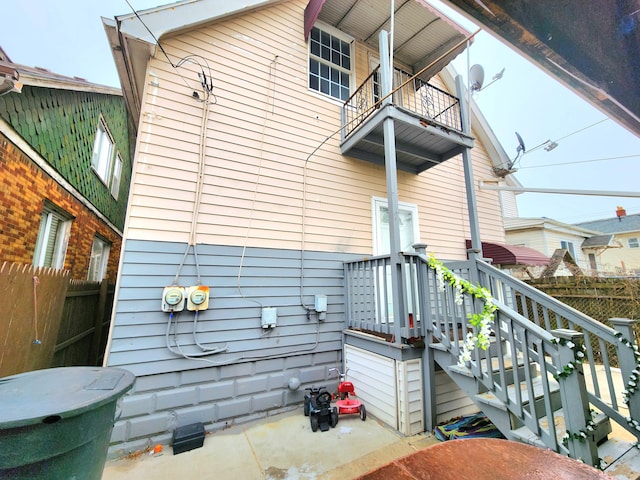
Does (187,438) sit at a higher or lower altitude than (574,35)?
lower

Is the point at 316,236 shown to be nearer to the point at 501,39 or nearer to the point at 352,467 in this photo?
the point at 352,467

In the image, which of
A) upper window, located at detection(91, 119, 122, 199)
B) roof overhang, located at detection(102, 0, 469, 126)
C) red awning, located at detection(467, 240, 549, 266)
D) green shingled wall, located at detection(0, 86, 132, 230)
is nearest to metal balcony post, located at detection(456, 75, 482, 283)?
roof overhang, located at detection(102, 0, 469, 126)

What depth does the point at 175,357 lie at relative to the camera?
3.25 meters

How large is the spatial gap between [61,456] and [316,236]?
3500mm

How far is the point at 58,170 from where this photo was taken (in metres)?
4.59

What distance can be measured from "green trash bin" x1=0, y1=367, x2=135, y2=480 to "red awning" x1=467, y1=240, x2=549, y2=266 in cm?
639

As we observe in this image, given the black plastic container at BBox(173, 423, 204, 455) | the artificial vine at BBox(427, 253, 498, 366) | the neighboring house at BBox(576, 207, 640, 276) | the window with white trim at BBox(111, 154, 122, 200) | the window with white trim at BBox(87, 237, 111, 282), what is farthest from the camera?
the neighboring house at BBox(576, 207, 640, 276)

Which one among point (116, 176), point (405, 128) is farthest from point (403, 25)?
point (116, 176)

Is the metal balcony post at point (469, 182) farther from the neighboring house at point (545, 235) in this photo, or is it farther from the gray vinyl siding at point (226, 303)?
the neighboring house at point (545, 235)

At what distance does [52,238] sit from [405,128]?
636 centimetres

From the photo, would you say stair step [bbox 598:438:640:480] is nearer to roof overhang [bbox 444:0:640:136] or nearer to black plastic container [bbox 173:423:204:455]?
roof overhang [bbox 444:0:640:136]

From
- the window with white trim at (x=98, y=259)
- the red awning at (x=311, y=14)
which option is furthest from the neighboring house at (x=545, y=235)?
the window with white trim at (x=98, y=259)

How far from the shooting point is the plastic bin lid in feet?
4.34

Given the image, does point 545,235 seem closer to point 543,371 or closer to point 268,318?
point 543,371
